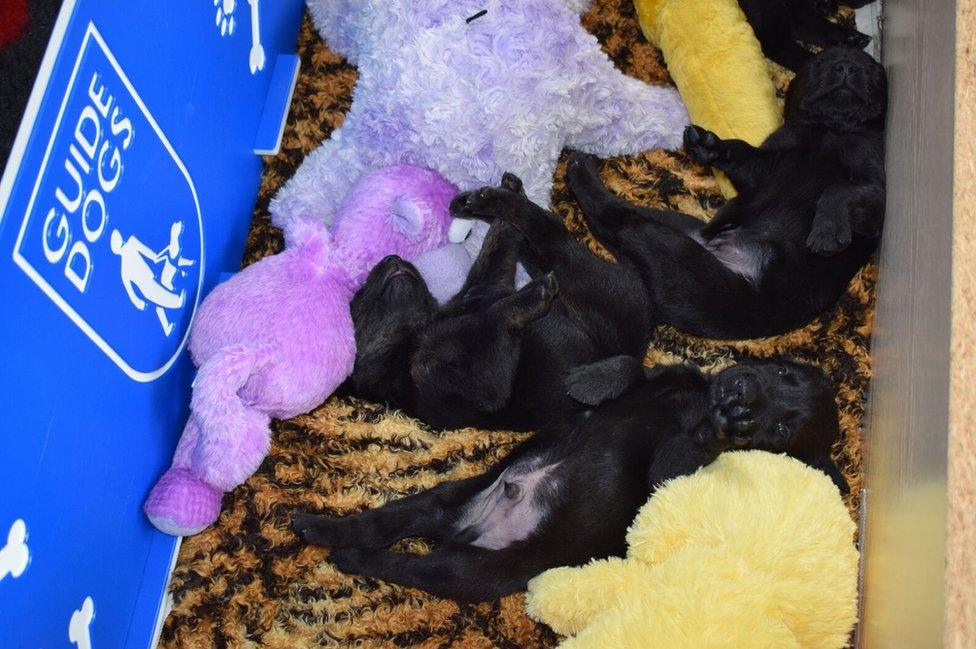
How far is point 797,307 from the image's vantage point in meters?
2.02

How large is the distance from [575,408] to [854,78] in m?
0.99

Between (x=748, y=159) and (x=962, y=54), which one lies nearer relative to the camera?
(x=962, y=54)

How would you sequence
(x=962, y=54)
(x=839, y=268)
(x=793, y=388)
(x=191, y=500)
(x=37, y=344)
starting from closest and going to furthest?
(x=37, y=344), (x=962, y=54), (x=191, y=500), (x=793, y=388), (x=839, y=268)

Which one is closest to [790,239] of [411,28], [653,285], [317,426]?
[653,285]

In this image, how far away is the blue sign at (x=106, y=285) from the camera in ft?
4.33

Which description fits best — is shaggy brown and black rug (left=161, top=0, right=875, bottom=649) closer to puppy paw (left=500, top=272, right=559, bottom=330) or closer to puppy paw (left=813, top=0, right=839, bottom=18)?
puppy paw (left=500, top=272, right=559, bottom=330)

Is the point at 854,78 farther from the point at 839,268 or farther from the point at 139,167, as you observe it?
the point at 139,167

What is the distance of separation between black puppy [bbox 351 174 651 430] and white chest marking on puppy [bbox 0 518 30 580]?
0.76 metres

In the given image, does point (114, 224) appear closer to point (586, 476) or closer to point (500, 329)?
point (500, 329)

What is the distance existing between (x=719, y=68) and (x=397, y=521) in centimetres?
124

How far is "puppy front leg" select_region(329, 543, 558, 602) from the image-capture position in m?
1.83

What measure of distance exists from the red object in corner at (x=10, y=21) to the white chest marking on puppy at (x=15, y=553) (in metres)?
1.07

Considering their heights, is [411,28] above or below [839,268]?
above

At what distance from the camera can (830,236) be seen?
1.93 metres
